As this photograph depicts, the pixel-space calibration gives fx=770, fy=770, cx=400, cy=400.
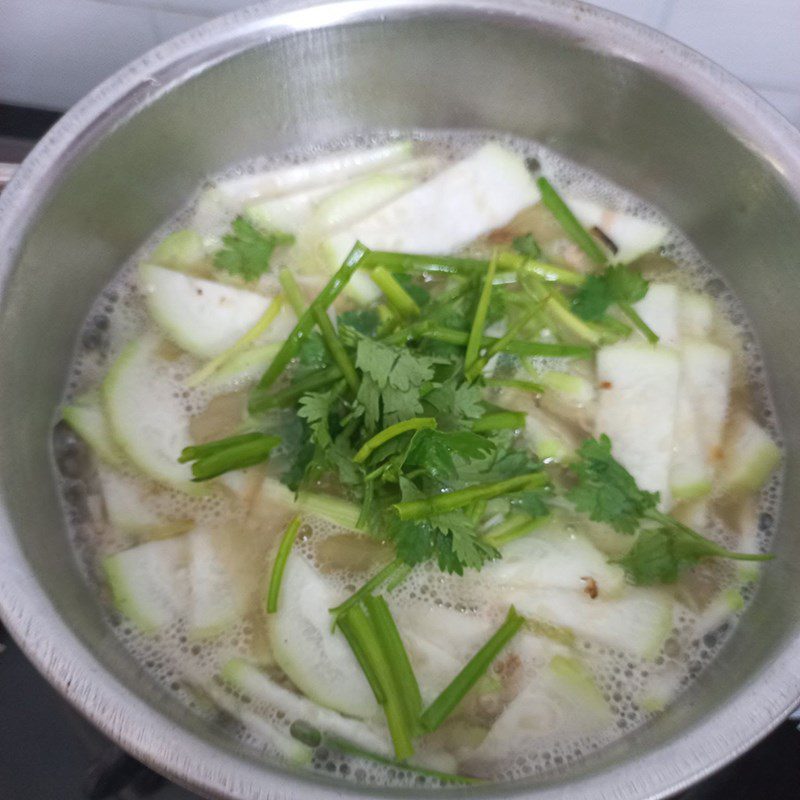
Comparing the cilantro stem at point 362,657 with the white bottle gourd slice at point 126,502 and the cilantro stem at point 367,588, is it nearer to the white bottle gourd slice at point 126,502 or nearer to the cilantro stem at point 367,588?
the cilantro stem at point 367,588

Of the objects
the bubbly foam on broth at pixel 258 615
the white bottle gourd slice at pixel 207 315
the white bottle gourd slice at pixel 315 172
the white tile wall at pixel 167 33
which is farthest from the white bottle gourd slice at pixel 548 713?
the white tile wall at pixel 167 33

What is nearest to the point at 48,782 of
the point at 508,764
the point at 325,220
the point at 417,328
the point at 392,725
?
the point at 392,725

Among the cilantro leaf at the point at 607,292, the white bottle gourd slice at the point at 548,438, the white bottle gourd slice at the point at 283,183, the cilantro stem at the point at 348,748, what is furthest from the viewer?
the white bottle gourd slice at the point at 283,183

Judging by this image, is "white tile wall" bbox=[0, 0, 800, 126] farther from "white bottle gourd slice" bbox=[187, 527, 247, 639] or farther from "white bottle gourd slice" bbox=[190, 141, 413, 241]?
"white bottle gourd slice" bbox=[187, 527, 247, 639]

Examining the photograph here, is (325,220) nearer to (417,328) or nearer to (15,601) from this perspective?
(417,328)

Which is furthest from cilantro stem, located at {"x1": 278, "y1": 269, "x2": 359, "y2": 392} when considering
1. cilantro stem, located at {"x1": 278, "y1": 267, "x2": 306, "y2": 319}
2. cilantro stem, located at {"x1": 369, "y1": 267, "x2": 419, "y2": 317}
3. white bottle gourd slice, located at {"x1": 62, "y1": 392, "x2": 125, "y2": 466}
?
white bottle gourd slice, located at {"x1": 62, "y1": 392, "x2": 125, "y2": 466}

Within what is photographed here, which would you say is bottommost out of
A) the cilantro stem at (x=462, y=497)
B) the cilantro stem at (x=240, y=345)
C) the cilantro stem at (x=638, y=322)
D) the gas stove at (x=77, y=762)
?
the gas stove at (x=77, y=762)
